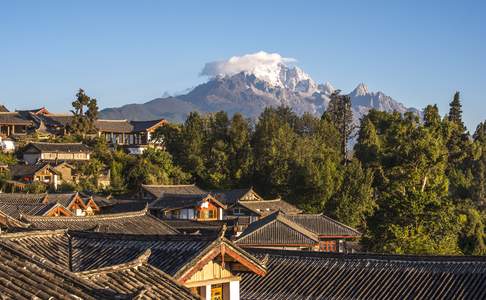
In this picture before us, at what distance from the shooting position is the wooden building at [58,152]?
6681 cm

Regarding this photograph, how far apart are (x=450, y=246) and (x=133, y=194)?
1252 inches

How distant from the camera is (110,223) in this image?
28.1 metres

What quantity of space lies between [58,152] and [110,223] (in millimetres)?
41093

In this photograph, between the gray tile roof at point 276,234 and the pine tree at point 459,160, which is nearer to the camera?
the gray tile roof at point 276,234

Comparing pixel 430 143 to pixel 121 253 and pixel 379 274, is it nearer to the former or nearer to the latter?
pixel 379 274

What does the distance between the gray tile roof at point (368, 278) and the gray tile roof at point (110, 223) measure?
25.3 ft

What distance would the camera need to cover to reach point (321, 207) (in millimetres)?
58844

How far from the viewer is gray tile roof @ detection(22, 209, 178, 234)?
25.6m

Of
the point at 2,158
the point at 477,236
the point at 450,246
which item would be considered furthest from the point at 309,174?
the point at 2,158

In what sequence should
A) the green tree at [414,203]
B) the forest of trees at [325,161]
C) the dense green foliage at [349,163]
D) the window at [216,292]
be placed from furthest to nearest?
the forest of trees at [325,161] → the dense green foliage at [349,163] → the green tree at [414,203] → the window at [216,292]

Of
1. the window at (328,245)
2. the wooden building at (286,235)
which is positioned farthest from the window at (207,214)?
the window at (328,245)

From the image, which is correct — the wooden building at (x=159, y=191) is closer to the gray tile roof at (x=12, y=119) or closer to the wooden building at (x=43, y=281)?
the gray tile roof at (x=12, y=119)

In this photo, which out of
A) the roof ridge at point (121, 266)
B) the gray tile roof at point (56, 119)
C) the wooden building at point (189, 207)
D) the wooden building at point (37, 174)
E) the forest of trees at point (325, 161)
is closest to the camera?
the roof ridge at point (121, 266)

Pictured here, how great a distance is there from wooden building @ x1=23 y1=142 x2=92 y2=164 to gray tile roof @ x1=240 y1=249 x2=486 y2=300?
160 ft
